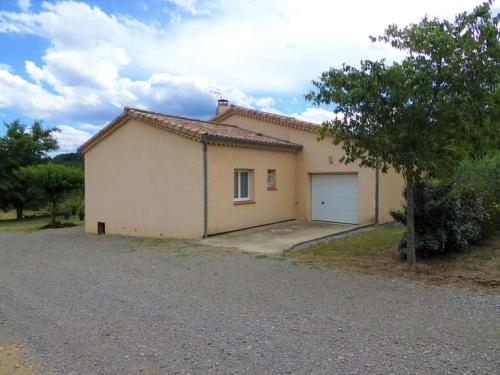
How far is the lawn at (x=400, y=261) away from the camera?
299 inches

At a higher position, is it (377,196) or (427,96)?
(427,96)

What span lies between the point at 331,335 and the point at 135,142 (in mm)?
11780

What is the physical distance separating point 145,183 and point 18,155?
22.0m

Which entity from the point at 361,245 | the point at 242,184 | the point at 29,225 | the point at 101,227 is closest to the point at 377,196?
the point at 361,245

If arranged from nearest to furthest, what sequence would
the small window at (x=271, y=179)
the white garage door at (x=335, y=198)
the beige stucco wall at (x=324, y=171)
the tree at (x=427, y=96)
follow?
the tree at (x=427, y=96) → the beige stucco wall at (x=324, y=171) → the white garage door at (x=335, y=198) → the small window at (x=271, y=179)

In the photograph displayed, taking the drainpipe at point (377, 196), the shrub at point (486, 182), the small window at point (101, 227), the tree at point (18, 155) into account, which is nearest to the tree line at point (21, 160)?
the tree at point (18, 155)

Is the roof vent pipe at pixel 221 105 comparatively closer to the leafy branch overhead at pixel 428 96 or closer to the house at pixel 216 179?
the house at pixel 216 179

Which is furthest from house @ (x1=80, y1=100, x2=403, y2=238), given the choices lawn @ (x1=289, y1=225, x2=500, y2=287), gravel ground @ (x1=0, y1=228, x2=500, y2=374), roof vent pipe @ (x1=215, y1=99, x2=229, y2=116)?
gravel ground @ (x1=0, y1=228, x2=500, y2=374)

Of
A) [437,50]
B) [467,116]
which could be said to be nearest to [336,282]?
[467,116]

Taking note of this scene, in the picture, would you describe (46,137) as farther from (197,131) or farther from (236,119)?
(197,131)

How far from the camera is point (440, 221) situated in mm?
9047

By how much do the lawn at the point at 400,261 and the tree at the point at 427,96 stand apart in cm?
140

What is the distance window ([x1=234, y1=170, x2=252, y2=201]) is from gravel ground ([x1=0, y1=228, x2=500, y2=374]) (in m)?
5.68

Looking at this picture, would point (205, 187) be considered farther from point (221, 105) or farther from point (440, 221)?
point (221, 105)
